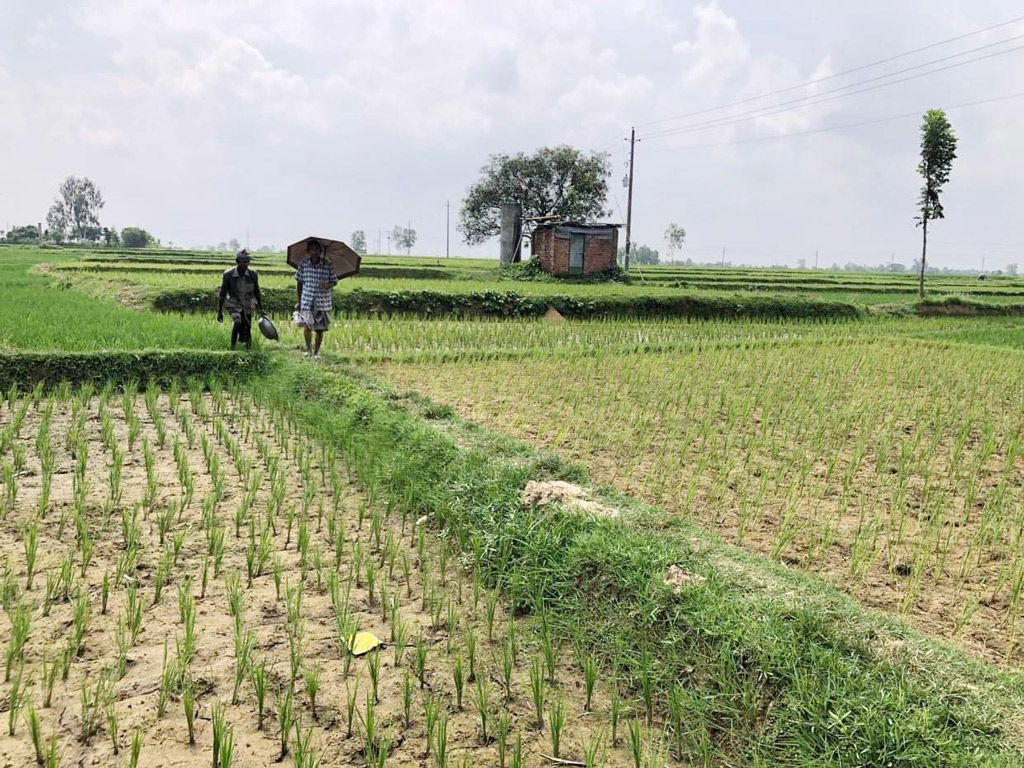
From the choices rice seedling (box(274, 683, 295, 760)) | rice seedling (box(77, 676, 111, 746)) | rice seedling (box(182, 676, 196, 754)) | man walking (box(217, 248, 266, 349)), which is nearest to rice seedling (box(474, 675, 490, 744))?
rice seedling (box(274, 683, 295, 760))

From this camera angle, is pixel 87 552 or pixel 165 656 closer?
pixel 165 656

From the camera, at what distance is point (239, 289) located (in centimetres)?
830

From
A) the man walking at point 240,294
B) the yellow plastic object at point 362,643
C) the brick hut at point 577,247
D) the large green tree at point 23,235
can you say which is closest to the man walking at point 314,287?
the man walking at point 240,294

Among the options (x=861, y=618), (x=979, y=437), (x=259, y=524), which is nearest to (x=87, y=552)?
(x=259, y=524)

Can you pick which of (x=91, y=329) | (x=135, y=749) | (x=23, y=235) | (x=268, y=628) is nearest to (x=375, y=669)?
(x=268, y=628)

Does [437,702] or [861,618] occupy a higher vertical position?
[861,618]

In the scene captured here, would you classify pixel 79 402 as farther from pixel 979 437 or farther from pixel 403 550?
pixel 979 437

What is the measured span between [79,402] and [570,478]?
178 inches

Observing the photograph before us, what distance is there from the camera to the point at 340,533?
3777 mm

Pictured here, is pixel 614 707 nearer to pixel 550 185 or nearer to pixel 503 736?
pixel 503 736

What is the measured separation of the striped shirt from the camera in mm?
8586

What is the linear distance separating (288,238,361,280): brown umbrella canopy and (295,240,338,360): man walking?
184 millimetres

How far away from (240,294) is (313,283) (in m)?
0.79

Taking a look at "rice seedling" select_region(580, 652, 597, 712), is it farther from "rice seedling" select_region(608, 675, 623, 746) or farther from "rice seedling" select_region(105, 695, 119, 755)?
"rice seedling" select_region(105, 695, 119, 755)
